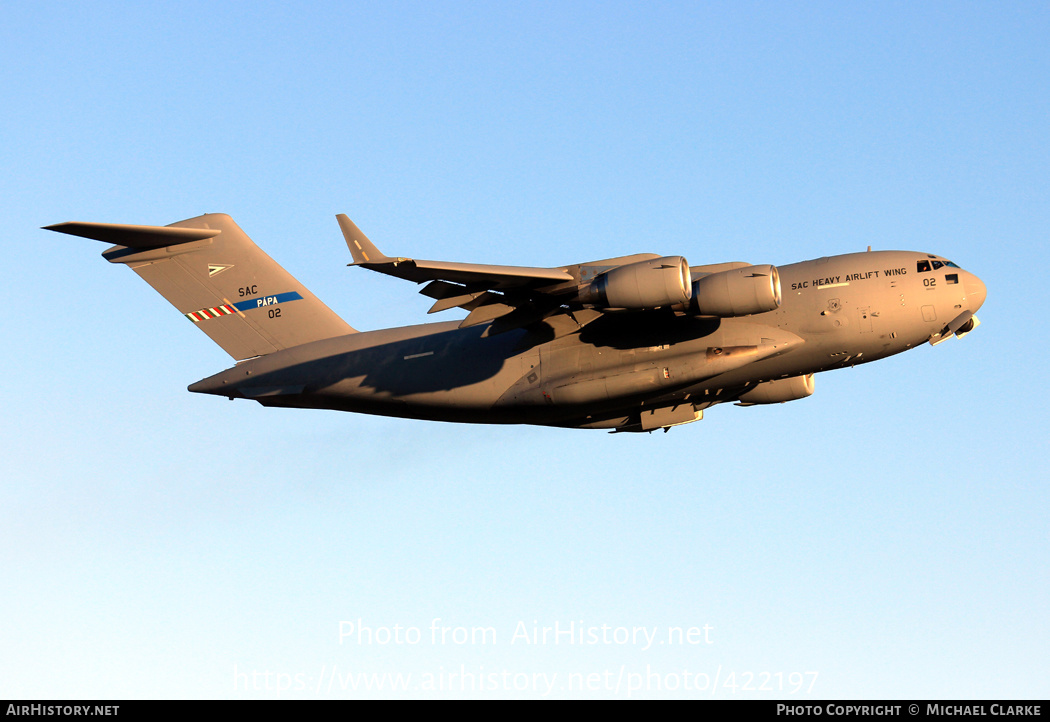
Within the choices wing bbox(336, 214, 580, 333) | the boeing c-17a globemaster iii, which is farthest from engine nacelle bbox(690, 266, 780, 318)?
wing bbox(336, 214, 580, 333)

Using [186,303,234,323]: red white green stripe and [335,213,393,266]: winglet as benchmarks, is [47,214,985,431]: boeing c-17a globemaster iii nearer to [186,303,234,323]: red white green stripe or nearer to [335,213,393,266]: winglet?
[335,213,393,266]: winglet

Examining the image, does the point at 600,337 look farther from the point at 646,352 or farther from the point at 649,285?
the point at 649,285

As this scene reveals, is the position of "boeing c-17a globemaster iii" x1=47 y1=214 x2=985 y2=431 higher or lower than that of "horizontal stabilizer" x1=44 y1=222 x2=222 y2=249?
lower

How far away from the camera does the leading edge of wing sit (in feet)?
42.1

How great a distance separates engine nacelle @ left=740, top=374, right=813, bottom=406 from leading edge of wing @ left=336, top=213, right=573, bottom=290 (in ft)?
13.4

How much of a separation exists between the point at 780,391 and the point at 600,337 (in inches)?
126

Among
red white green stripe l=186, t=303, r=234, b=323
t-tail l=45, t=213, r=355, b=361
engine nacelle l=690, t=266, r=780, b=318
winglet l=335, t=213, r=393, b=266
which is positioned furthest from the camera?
red white green stripe l=186, t=303, r=234, b=323

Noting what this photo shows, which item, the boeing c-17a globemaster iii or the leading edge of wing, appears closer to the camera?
the leading edge of wing

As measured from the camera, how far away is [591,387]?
1443 cm

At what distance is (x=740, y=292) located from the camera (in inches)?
530

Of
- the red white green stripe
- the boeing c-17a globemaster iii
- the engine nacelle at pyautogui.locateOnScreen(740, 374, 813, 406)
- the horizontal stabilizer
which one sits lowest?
the engine nacelle at pyautogui.locateOnScreen(740, 374, 813, 406)

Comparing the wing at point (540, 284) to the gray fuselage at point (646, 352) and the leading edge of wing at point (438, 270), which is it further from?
the gray fuselage at point (646, 352)

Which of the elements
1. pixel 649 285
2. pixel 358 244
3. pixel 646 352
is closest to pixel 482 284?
pixel 358 244
